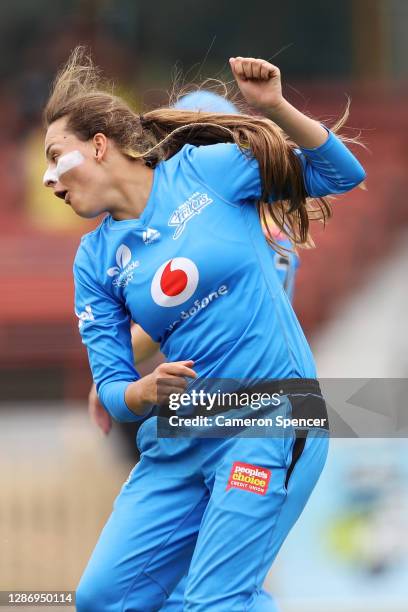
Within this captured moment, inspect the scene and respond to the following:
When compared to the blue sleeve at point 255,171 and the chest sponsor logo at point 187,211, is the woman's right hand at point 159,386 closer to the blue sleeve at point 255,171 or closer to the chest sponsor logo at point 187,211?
the chest sponsor logo at point 187,211

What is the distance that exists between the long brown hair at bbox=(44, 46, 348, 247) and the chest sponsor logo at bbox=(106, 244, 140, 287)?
0.32 m

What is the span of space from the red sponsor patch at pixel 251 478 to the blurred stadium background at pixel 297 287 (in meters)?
2.77

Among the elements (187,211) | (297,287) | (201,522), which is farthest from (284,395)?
(297,287)

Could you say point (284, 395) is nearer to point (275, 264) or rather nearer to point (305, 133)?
point (305, 133)

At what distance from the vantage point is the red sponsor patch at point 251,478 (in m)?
3.92

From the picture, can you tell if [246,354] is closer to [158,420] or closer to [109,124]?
[158,420]

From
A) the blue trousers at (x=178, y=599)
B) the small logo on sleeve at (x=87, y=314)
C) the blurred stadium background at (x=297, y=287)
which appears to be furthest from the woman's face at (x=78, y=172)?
the blurred stadium background at (x=297, y=287)

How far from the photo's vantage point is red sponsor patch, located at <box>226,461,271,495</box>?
392 centimetres

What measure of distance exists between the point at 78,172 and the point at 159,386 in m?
0.75

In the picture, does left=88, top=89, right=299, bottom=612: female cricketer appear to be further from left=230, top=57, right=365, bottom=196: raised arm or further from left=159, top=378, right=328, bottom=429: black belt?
left=159, top=378, right=328, bottom=429: black belt

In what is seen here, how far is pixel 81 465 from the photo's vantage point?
28.4ft

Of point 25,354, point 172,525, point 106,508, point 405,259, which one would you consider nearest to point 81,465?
point 106,508

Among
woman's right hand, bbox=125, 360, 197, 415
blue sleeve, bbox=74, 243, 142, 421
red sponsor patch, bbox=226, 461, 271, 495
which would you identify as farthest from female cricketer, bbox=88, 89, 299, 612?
red sponsor patch, bbox=226, 461, 271, 495

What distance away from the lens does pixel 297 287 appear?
11.7 meters
